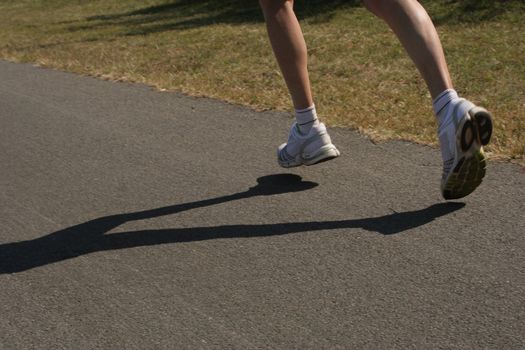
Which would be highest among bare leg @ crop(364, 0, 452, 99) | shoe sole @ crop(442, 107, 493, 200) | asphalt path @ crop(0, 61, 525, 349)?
bare leg @ crop(364, 0, 452, 99)

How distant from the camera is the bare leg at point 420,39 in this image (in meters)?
3.38

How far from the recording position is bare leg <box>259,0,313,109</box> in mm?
3734

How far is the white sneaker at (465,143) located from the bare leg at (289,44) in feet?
2.48

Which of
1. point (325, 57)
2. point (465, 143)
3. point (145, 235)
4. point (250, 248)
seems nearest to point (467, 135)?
point (465, 143)

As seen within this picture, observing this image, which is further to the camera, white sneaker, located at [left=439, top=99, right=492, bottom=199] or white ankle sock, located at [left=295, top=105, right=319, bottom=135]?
white ankle sock, located at [left=295, top=105, right=319, bottom=135]

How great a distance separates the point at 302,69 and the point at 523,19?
5.18 m

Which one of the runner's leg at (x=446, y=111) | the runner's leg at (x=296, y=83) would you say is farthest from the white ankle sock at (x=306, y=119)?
the runner's leg at (x=446, y=111)

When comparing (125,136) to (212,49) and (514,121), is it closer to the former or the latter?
(514,121)

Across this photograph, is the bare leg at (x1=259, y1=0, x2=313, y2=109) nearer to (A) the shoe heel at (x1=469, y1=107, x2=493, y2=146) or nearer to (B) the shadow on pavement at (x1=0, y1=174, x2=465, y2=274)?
(B) the shadow on pavement at (x1=0, y1=174, x2=465, y2=274)

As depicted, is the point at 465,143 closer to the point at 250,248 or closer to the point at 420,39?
the point at 420,39

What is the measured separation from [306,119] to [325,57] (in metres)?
3.65

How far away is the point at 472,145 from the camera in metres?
3.25

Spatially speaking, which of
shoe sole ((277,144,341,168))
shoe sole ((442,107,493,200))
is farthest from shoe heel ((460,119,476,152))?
shoe sole ((277,144,341,168))

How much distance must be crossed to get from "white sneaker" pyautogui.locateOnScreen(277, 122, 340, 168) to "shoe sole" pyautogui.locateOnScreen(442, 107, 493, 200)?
2.43 ft
